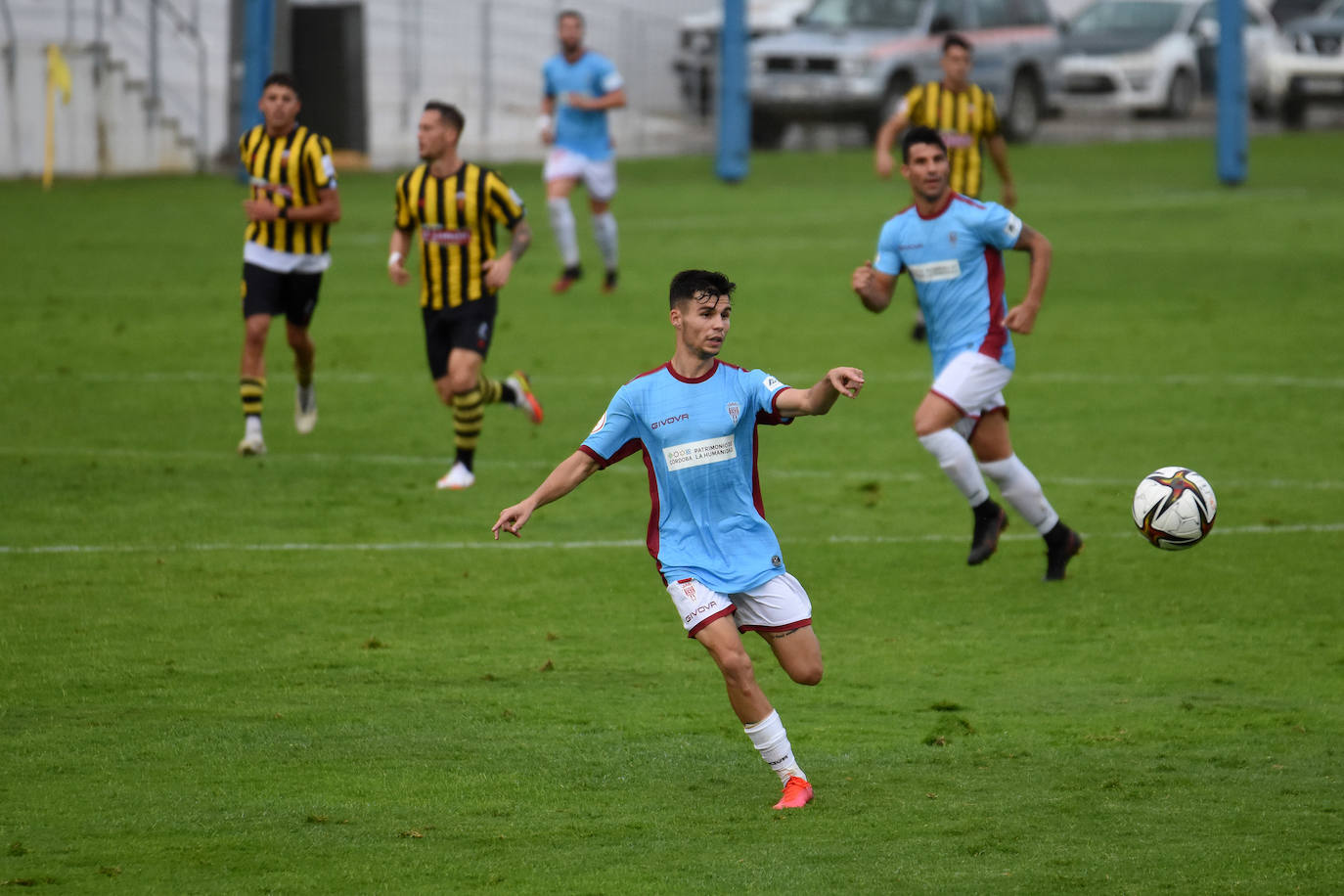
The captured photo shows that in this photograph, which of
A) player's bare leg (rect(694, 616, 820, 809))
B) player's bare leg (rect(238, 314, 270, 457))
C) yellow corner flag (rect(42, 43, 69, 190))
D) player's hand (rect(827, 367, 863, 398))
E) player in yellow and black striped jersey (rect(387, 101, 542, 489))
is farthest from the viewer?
yellow corner flag (rect(42, 43, 69, 190))

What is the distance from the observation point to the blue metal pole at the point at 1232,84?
26469 mm

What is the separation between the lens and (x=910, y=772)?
21.6 feet

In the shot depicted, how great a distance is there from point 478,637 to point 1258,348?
31.2ft

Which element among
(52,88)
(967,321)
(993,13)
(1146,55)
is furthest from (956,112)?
(1146,55)

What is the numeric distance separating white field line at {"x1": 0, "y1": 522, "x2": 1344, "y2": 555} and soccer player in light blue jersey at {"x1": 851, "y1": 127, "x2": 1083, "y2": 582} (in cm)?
96

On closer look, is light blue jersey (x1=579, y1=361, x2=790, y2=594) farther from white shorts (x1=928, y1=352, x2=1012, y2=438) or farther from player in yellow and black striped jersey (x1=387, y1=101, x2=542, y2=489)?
player in yellow and black striped jersey (x1=387, y1=101, x2=542, y2=489)

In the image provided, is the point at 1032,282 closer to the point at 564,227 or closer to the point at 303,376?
the point at 303,376

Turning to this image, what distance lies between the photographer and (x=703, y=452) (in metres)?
6.37

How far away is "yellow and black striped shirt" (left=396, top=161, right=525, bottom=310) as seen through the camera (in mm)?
11547

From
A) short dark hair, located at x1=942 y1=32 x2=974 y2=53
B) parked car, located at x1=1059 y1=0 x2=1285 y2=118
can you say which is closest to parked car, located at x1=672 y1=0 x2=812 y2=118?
parked car, located at x1=1059 y1=0 x2=1285 y2=118

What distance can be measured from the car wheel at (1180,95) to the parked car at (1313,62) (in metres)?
1.51

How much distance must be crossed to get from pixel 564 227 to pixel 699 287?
12.7 m

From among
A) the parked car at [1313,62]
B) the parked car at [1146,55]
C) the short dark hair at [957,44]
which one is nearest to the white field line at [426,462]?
the short dark hair at [957,44]

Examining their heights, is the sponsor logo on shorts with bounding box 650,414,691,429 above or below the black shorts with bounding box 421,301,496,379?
above
